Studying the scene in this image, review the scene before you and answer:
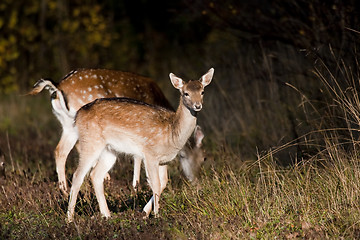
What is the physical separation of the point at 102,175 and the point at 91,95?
1.61 metres

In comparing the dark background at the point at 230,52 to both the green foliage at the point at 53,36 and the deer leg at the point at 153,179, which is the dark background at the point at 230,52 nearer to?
the green foliage at the point at 53,36

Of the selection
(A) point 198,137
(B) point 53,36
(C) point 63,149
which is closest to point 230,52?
(A) point 198,137

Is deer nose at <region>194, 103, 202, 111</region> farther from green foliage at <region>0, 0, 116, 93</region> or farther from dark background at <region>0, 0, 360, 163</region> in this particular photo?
green foliage at <region>0, 0, 116, 93</region>

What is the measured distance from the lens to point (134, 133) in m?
6.79

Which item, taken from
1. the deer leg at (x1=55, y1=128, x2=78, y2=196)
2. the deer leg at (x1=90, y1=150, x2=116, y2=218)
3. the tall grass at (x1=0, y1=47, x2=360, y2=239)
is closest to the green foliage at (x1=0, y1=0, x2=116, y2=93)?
the deer leg at (x1=55, y1=128, x2=78, y2=196)

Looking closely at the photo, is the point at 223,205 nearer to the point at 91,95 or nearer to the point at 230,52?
→ the point at 91,95

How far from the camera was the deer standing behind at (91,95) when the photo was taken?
7770mm

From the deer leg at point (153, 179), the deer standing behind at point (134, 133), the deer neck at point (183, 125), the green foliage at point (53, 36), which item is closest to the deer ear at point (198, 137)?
the deer standing behind at point (134, 133)

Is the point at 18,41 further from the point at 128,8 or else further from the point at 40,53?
the point at 128,8

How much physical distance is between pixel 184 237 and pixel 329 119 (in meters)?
3.05

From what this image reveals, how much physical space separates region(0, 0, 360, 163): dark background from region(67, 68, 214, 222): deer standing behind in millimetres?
1267

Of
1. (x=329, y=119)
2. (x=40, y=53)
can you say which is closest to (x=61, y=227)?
(x=329, y=119)

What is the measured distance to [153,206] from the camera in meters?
6.95

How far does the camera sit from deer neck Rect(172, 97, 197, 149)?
21.5 ft
